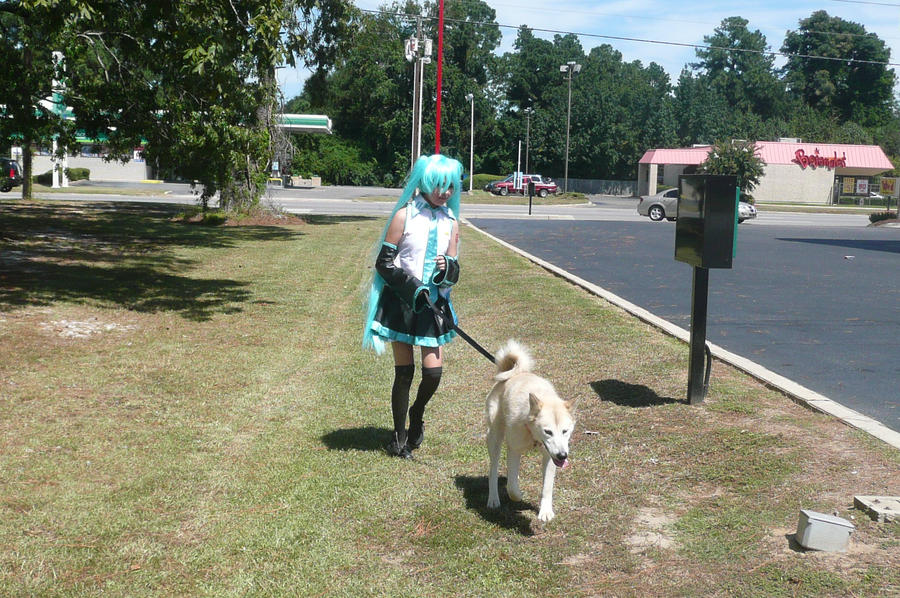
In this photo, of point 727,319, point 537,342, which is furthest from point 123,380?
point 727,319

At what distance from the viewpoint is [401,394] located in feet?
17.8

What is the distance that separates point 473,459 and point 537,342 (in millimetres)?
3586

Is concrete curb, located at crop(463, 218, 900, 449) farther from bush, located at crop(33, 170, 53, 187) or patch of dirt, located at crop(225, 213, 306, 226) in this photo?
bush, located at crop(33, 170, 53, 187)

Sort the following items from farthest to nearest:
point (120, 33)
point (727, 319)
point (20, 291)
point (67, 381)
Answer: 1. point (120, 33)
2. point (20, 291)
3. point (727, 319)
4. point (67, 381)

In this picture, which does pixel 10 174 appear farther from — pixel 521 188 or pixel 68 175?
pixel 521 188

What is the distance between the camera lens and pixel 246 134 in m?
14.0

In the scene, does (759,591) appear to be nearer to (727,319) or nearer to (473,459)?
(473,459)

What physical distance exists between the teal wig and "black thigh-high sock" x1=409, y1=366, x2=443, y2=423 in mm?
331

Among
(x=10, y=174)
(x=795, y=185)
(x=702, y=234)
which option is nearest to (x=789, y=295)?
(x=702, y=234)

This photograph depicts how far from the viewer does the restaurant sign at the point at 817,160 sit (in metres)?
66.8

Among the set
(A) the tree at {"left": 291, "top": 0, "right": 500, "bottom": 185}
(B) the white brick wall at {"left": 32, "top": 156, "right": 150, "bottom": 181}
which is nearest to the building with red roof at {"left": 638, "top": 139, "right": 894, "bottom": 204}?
(A) the tree at {"left": 291, "top": 0, "right": 500, "bottom": 185}

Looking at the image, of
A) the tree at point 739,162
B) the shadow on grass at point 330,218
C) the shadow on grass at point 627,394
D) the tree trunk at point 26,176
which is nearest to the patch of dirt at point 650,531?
the shadow on grass at point 627,394

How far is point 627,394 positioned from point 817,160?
66.7 metres

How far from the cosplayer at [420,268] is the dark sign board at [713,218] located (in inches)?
74.4
